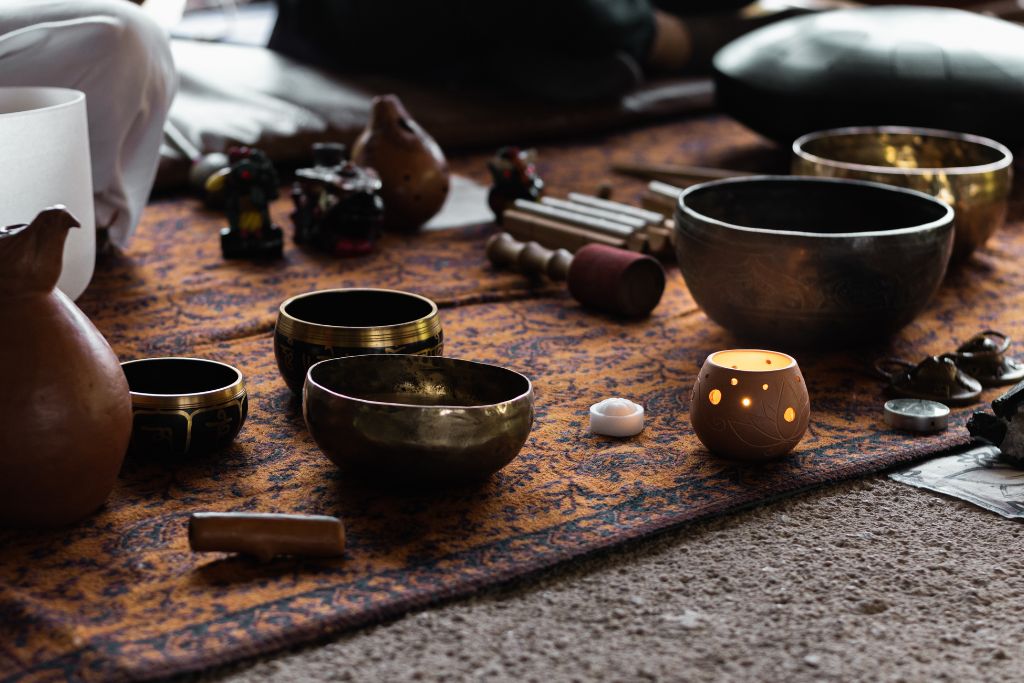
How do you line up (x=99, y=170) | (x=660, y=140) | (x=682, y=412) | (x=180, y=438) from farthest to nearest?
(x=660, y=140), (x=99, y=170), (x=682, y=412), (x=180, y=438)

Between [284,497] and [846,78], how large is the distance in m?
1.86

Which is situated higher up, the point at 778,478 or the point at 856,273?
the point at 856,273

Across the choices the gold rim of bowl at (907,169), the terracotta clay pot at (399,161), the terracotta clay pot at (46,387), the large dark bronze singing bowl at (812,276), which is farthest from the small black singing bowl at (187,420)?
the gold rim of bowl at (907,169)

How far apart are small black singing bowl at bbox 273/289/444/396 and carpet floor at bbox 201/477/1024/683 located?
15.9 inches

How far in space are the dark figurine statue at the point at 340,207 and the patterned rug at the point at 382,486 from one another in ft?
0.16

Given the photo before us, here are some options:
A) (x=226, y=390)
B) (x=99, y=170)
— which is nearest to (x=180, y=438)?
(x=226, y=390)

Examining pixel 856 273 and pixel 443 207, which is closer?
pixel 856 273

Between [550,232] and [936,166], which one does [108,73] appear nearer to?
[550,232]

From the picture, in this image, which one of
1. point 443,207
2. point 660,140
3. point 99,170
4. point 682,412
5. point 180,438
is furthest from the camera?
point 660,140

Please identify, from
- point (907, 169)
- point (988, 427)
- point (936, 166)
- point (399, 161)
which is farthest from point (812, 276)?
point (399, 161)

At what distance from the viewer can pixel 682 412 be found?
5.23 ft

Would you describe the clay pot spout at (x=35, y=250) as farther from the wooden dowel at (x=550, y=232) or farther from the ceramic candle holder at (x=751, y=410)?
the wooden dowel at (x=550, y=232)

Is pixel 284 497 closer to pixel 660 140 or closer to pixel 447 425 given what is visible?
pixel 447 425

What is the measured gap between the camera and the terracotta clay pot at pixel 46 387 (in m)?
1.16
